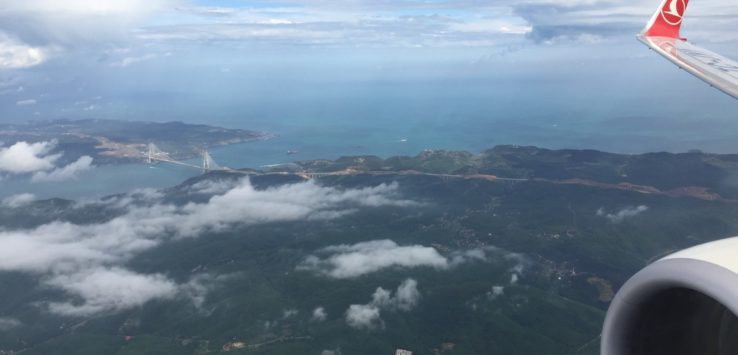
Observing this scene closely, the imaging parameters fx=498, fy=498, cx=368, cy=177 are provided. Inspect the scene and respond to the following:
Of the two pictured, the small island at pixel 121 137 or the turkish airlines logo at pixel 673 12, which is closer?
the turkish airlines logo at pixel 673 12

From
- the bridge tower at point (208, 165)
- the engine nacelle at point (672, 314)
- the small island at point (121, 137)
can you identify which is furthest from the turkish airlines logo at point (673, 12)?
the small island at point (121, 137)

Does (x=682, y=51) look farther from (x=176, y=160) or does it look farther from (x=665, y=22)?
(x=176, y=160)

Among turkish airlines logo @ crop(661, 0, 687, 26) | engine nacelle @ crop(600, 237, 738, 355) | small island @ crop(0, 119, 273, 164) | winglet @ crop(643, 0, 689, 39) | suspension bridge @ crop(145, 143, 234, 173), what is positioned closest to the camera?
engine nacelle @ crop(600, 237, 738, 355)

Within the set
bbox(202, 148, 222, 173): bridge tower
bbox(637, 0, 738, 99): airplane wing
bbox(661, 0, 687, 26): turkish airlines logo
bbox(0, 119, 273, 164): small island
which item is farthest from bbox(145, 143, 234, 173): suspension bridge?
bbox(661, 0, 687, 26): turkish airlines logo

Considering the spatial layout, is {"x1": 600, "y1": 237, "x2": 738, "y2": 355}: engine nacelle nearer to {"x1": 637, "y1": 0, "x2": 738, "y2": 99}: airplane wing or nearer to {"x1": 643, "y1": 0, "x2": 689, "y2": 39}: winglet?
{"x1": 637, "y1": 0, "x2": 738, "y2": 99}: airplane wing

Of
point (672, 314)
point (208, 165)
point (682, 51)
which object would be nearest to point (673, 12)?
point (682, 51)

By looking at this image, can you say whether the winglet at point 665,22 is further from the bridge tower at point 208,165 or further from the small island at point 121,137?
the small island at point 121,137

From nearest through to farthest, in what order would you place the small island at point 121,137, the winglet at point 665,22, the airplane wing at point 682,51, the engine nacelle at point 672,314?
the engine nacelle at point 672,314
the airplane wing at point 682,51
the winglet at point 665,22
the small island at point 121,137
